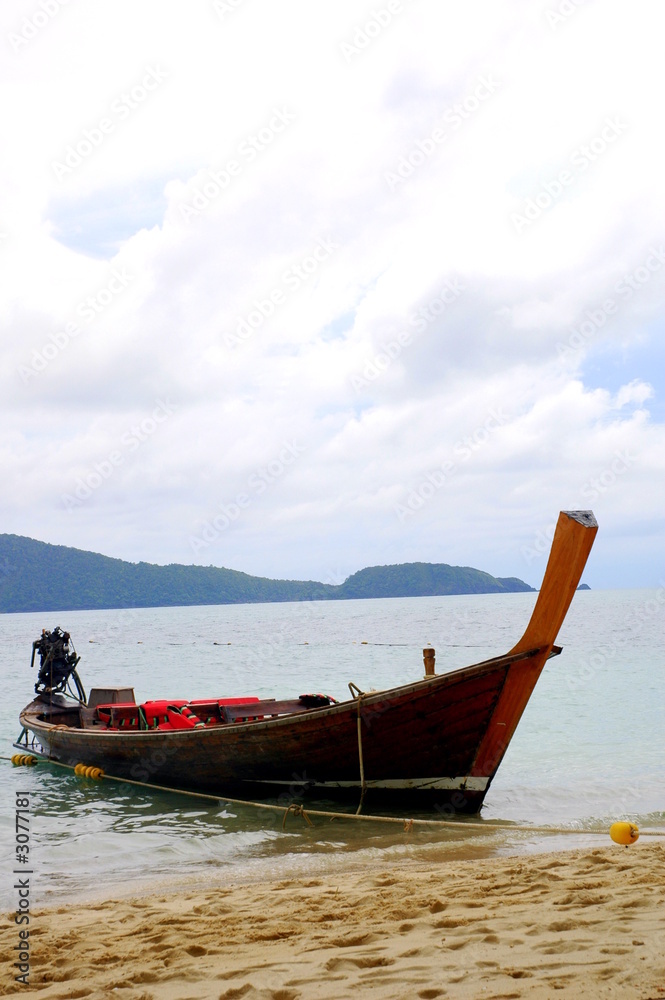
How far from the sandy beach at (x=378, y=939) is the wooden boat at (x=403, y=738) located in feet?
7.10

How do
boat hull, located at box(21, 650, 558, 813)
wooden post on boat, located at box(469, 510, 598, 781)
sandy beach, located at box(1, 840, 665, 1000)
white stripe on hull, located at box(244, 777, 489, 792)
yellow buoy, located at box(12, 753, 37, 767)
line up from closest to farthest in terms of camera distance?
sandy beach, located at box(1, 840, 665, 1000)
wooden post on boat, located at box(469, 510, 598, 781)
boat hull, located at box(21, 650, 558, 813)
white stripe on hull, located at box(244, 777, 489, 792)
yellow buoy, located at box(12, 753, 37, 767)

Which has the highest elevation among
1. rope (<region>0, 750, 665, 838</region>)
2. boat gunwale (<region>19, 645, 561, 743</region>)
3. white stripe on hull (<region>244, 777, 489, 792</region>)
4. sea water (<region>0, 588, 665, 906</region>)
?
boat gunwale (<region>19, 645, 561, 743</region>)

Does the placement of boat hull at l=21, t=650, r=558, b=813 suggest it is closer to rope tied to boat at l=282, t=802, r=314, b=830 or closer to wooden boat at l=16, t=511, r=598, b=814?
wooden boat at l=16, t=511, r=598, b=814

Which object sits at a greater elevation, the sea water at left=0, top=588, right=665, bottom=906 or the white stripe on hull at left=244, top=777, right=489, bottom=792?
the white stripe on hull at left=244, top=777, right=489, bottom=792

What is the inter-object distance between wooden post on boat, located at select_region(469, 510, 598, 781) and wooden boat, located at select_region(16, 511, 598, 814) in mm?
11

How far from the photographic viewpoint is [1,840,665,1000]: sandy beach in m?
3.87

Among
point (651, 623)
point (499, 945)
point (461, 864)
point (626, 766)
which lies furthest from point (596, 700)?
point (651, 623)

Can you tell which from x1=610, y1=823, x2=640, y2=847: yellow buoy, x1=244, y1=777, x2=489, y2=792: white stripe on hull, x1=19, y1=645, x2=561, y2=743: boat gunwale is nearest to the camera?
x1=610, y1=823, x2=640, y2=847: yellow buoy

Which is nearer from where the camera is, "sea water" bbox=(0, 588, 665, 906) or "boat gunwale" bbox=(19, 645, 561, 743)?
"sea water" bbox=(0, 588, 665, 906)

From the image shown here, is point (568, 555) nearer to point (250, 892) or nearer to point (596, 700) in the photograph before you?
point (250, 892)

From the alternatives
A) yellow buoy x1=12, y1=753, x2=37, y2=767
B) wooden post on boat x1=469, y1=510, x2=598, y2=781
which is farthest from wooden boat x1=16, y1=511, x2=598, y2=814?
yellow buoy x1=12, y1=753, x2=37, y2=767

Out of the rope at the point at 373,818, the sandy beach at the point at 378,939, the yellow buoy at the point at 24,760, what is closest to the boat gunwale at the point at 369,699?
the rope at the point at 373,818

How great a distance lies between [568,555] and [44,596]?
13566 cm

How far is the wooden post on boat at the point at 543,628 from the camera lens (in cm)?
805
